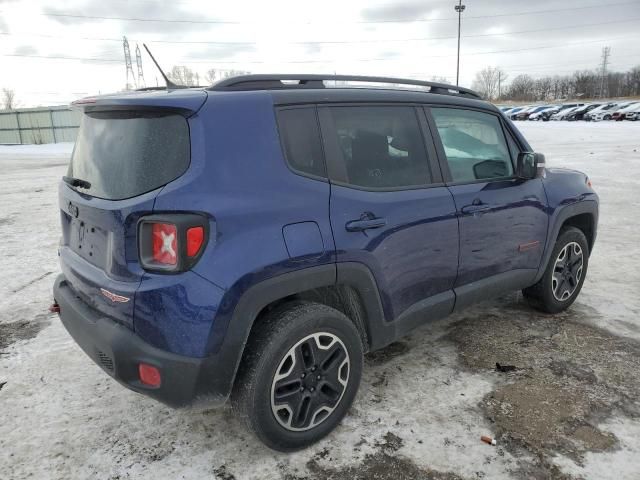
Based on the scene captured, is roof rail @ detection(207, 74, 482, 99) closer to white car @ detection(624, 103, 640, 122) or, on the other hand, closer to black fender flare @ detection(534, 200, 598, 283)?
black fender flare @ detection(534, 200, 598, 283)

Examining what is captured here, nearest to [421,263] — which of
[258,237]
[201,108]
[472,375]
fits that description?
[472,375]

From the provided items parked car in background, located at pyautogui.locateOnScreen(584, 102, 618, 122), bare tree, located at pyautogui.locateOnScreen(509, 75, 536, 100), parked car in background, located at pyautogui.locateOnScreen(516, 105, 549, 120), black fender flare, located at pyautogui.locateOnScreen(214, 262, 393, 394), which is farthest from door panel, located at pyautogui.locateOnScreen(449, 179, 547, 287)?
bare tree, located at pyautogui.locateOnScreen(509, 75, 536, 100)

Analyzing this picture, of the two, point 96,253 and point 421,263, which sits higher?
point 96,253

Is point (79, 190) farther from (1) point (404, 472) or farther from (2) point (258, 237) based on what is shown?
(1) point (404, 472)

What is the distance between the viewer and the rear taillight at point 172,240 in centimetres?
214

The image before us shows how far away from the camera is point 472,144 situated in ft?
11.6

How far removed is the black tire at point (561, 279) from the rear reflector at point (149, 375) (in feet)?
10.3

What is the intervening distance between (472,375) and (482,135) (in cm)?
169

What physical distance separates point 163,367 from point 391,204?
1.45 meters

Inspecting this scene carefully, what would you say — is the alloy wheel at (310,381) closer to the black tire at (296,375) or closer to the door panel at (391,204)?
the black tire at (296,375)

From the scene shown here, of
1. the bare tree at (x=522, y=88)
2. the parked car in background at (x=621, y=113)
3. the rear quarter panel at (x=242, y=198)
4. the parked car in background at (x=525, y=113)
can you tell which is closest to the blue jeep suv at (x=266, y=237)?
the rear quarter panel at (x=242, y=198)

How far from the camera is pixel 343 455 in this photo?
101 inches

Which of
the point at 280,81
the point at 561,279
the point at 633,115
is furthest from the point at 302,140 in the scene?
the point at 633,115

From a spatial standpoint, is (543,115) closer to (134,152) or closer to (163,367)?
(134,152)
